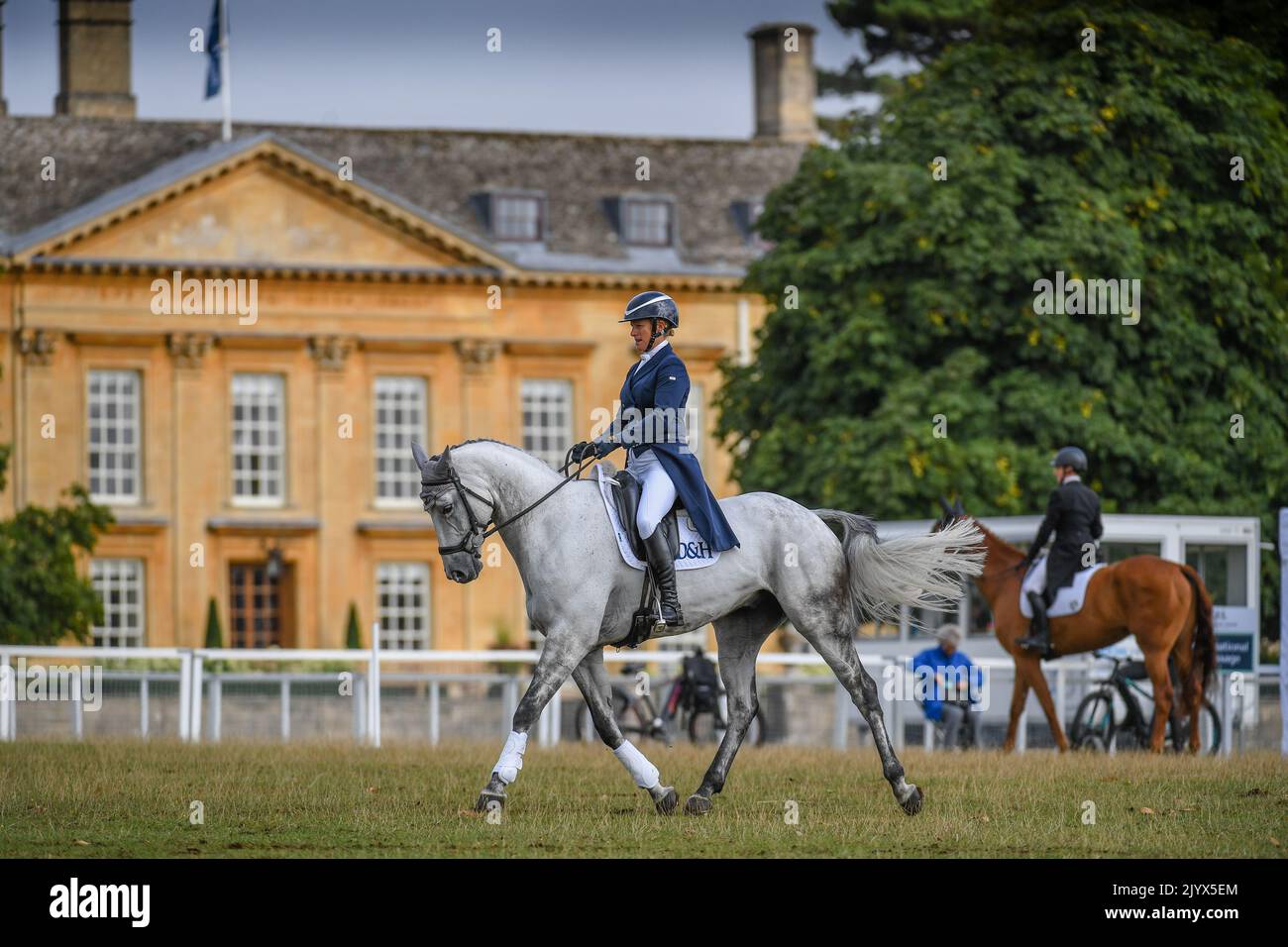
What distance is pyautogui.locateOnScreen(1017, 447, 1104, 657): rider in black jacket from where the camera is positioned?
2162 centimetres

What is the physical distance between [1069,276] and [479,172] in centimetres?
3138

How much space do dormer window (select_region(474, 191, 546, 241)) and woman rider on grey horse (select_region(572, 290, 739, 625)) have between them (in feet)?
164

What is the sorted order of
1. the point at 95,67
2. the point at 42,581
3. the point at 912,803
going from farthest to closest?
the point at 95,67 < the point at 42,581 < the point at 912,803

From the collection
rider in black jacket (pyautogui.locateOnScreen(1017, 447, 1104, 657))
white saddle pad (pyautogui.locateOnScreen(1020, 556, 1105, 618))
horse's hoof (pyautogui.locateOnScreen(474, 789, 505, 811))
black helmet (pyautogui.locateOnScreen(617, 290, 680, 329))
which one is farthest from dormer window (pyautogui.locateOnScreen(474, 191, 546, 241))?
horse's hoof (pyautogui.locateOnScreen(474, 789, 505, 811))

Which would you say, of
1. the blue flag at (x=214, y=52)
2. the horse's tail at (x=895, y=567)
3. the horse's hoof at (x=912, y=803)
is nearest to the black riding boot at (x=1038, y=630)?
the horse's tail at (x=895, y=567)

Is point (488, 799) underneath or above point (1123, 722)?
above

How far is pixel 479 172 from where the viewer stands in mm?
65250

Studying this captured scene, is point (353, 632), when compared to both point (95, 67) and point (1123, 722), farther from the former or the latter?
point (1123, 722)

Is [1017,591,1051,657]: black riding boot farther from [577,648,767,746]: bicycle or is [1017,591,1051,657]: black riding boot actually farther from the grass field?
[577,648,767,746]: bicycle

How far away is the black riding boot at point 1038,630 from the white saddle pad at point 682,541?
8545 mm

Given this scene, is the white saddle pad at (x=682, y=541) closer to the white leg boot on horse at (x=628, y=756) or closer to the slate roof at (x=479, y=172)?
the white leg boot on horse at (x=628, y=756)

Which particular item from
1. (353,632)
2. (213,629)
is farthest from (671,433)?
(353,632)

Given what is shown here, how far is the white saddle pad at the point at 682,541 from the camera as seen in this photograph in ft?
45.6

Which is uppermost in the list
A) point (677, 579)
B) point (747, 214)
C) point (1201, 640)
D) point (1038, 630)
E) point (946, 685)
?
point (747, 214)
